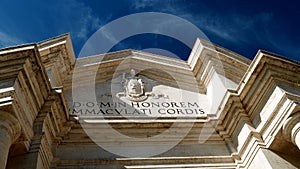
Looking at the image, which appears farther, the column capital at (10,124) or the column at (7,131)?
the column capital at (10,124)

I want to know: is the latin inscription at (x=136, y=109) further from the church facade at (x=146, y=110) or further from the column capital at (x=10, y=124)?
the column capital at (x=10, y=124)

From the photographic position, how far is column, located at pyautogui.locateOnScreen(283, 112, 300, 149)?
8.41 m

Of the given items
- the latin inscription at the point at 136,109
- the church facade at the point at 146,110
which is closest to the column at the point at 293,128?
the church facade at the point at 146,110

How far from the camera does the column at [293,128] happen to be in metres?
8.41

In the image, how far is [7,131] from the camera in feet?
25.2

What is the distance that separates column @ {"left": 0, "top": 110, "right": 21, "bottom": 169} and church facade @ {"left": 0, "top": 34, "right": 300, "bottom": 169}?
0.02 metres

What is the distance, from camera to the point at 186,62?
45.2 ft

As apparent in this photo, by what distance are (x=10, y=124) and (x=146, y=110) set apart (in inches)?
176

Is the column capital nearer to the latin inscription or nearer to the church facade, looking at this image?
the church facade

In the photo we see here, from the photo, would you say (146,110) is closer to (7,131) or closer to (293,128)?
(293,128)

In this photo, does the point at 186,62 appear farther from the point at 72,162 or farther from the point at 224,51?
the point at 72,162

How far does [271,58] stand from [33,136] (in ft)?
18.8

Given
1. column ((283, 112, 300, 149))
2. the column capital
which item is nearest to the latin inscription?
the column capital

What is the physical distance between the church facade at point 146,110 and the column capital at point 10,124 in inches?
0.7
